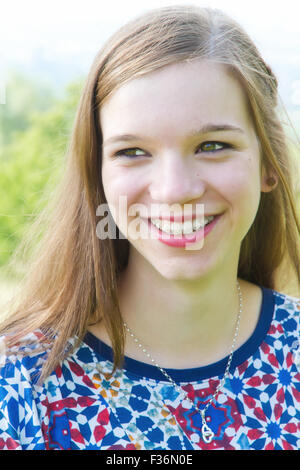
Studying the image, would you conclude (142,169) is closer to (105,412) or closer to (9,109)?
(105,412)

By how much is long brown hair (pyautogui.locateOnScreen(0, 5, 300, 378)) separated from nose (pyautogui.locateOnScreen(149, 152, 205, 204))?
0.87 ft

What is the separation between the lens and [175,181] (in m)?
1.68

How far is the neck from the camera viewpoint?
197 cm

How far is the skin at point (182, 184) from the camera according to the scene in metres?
1.70

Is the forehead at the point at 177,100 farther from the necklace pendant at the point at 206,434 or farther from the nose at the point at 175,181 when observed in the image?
the necklace pendant at the point at 206,434

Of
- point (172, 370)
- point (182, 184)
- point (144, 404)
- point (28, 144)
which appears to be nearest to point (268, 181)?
point (182, 184)

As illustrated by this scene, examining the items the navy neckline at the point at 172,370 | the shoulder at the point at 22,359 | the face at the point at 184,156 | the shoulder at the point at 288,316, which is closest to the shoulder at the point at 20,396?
the shoulder at the point at 22,359

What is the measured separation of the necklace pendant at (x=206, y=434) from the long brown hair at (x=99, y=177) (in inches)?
12.3

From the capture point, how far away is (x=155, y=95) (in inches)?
67.2

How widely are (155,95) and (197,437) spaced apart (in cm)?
98

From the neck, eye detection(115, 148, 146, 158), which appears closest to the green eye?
eye detection(115, 148, 146, 158)

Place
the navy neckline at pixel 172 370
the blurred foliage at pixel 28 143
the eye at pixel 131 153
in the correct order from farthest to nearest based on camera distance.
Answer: the blurred foliage at pixel 28 143, the navy neckline at pixel 172 370, the eye at pixel 131 153

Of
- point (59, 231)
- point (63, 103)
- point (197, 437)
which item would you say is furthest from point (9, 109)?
point (197, 437)

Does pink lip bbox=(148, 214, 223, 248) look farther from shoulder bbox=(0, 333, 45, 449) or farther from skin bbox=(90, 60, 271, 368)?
shoulder bbox=(0, 333, 45, 449)
